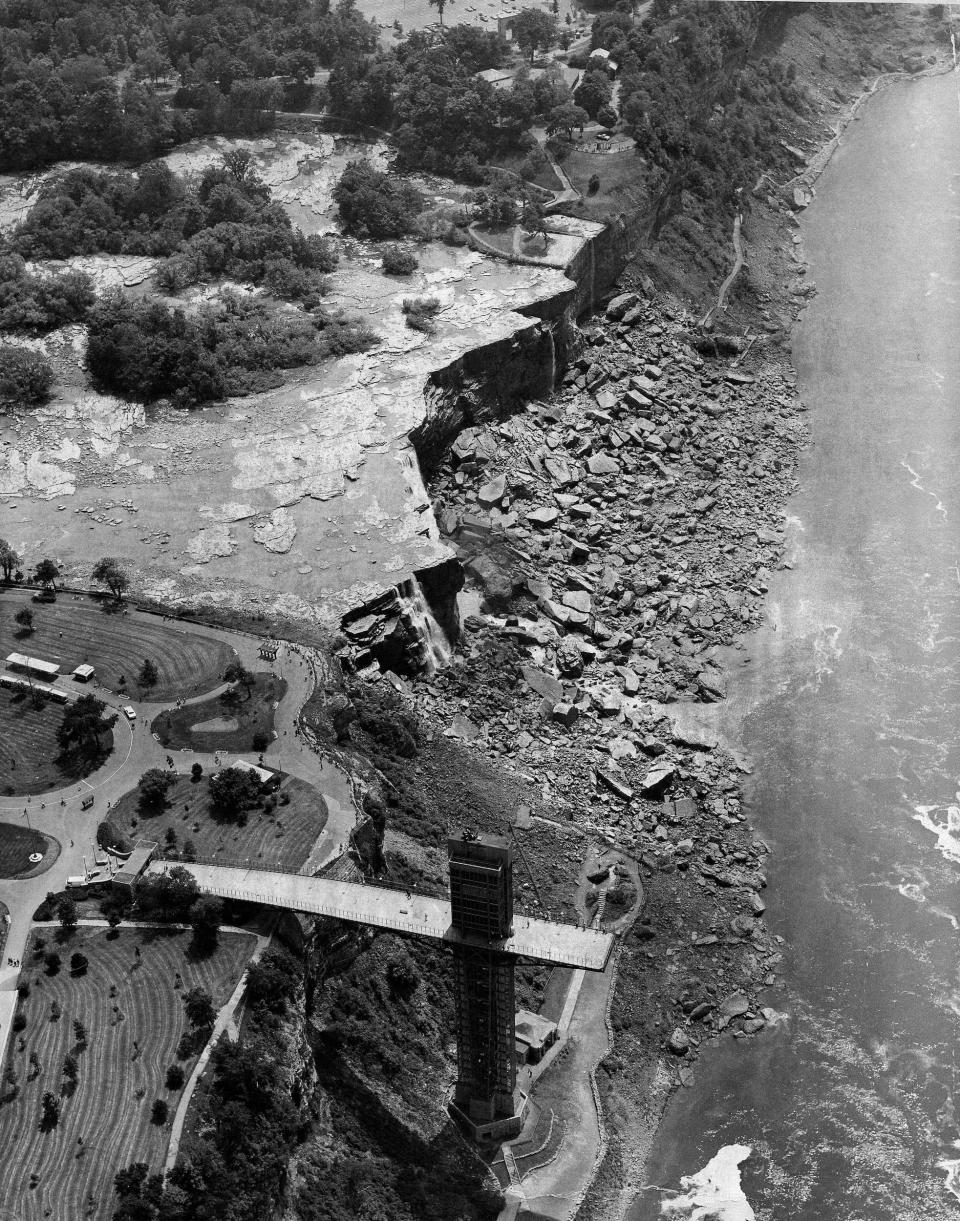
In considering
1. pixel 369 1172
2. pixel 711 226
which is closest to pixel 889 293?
pixel 711 226

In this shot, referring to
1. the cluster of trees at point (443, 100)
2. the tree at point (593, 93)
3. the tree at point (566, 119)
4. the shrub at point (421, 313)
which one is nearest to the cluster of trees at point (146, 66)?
the cluster of trees at point (443, 100)

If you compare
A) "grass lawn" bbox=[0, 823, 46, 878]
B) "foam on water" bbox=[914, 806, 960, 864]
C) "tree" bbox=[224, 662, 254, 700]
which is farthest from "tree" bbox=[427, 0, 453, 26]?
"grass lawn" bbox=[0, 823, 46, 878]

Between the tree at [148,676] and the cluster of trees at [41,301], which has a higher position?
the cluster of trees at [41,301]

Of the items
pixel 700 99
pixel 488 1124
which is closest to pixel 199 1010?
pixel 488 1124

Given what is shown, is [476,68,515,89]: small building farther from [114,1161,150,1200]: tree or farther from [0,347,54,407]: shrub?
[114,1161,150,1200]: tree

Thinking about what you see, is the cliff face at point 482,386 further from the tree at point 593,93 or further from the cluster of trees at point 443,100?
the tree at point 593,93

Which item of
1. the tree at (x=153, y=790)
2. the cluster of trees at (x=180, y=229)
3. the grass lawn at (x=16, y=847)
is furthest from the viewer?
the cluster of trees at (x=180, y=229)
